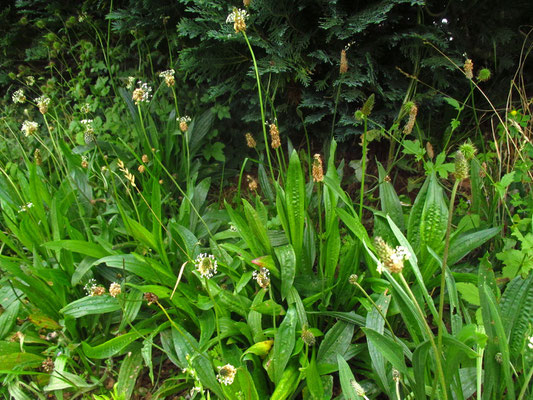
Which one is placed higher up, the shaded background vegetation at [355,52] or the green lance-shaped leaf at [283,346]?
the shaded background vegetation at [355,52]

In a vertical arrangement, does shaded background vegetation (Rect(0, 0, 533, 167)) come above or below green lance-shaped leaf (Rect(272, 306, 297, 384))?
above

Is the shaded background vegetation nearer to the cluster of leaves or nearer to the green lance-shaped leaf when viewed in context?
the cluster of leaves

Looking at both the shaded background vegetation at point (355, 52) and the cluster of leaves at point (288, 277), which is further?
the shaded background vegetation at point (355, 52)

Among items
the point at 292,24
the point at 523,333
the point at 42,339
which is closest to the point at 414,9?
the point at 292,24

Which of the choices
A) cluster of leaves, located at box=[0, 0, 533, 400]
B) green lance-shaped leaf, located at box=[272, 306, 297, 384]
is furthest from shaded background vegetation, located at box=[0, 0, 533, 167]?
green lance-shaped leaf, located at box=[272, 306, 297, 384]

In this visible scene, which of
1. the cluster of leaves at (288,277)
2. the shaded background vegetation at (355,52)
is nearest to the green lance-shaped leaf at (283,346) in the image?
the cluster of leaves at (288,277)

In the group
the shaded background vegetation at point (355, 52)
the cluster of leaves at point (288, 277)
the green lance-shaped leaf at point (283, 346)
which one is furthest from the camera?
the shaded background vegetation at point (355, 52)

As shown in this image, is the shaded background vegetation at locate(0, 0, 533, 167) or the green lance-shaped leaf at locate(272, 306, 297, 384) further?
the shaded background vegetation at locate(0, 0, 533, 167)

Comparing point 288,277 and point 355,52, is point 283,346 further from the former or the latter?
point 355,52

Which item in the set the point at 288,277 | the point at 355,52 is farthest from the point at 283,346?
the point at 355,52

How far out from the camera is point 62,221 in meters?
2.09

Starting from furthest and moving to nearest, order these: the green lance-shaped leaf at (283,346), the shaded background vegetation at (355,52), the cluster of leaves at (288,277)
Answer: the shaded background vegetation at (355,52) < the green lance-shaped leaf at (283,346) < the cluster of leaves at (288,277)

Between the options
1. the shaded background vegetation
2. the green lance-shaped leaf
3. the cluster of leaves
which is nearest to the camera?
the cluster of leaves

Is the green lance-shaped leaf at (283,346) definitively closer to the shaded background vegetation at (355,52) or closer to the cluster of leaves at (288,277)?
the cluster of leaves at (288,277)
